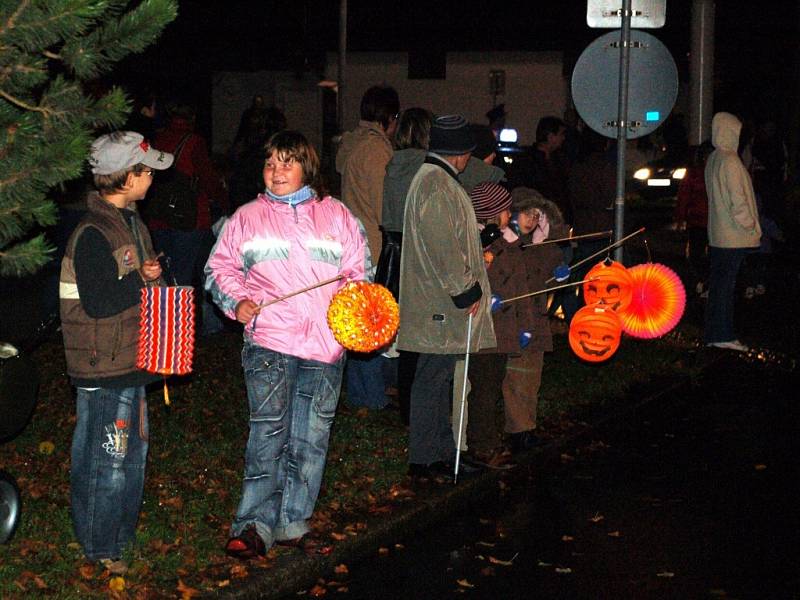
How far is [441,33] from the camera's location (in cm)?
5375

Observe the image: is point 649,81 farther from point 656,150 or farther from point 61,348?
point 656,150

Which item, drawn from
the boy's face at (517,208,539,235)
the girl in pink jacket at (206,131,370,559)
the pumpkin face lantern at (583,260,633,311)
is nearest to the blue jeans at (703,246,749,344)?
the pumpkin face lantern at (583,260,633,311)

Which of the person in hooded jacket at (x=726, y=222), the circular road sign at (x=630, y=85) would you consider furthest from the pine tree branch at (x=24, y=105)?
the person in hooded jacket at (x=726, y=222)

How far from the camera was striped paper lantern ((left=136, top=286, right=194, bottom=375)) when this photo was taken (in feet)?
19.9

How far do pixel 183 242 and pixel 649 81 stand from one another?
419 cm

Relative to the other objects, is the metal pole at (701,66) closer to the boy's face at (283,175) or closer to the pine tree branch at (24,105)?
the boy's face at (283,175)

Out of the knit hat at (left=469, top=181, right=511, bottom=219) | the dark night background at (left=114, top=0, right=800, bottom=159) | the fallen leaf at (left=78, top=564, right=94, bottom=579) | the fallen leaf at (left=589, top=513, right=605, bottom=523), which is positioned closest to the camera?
the fallen leaf at (left=78, top=564, right=94, bottom=579)

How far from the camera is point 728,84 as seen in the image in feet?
163

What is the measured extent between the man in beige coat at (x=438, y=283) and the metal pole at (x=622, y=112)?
10.2 ft

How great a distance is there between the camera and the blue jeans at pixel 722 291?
13.5m

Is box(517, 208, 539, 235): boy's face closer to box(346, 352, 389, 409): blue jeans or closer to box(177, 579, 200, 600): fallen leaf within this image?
box(346, 352, 389, 409): blue jeans

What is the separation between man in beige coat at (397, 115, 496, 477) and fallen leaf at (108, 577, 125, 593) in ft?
8.25

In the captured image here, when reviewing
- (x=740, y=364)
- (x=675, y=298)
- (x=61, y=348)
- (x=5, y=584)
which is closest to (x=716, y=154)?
(x=740, y=364)

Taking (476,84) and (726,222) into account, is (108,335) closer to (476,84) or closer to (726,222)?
(726,222)
